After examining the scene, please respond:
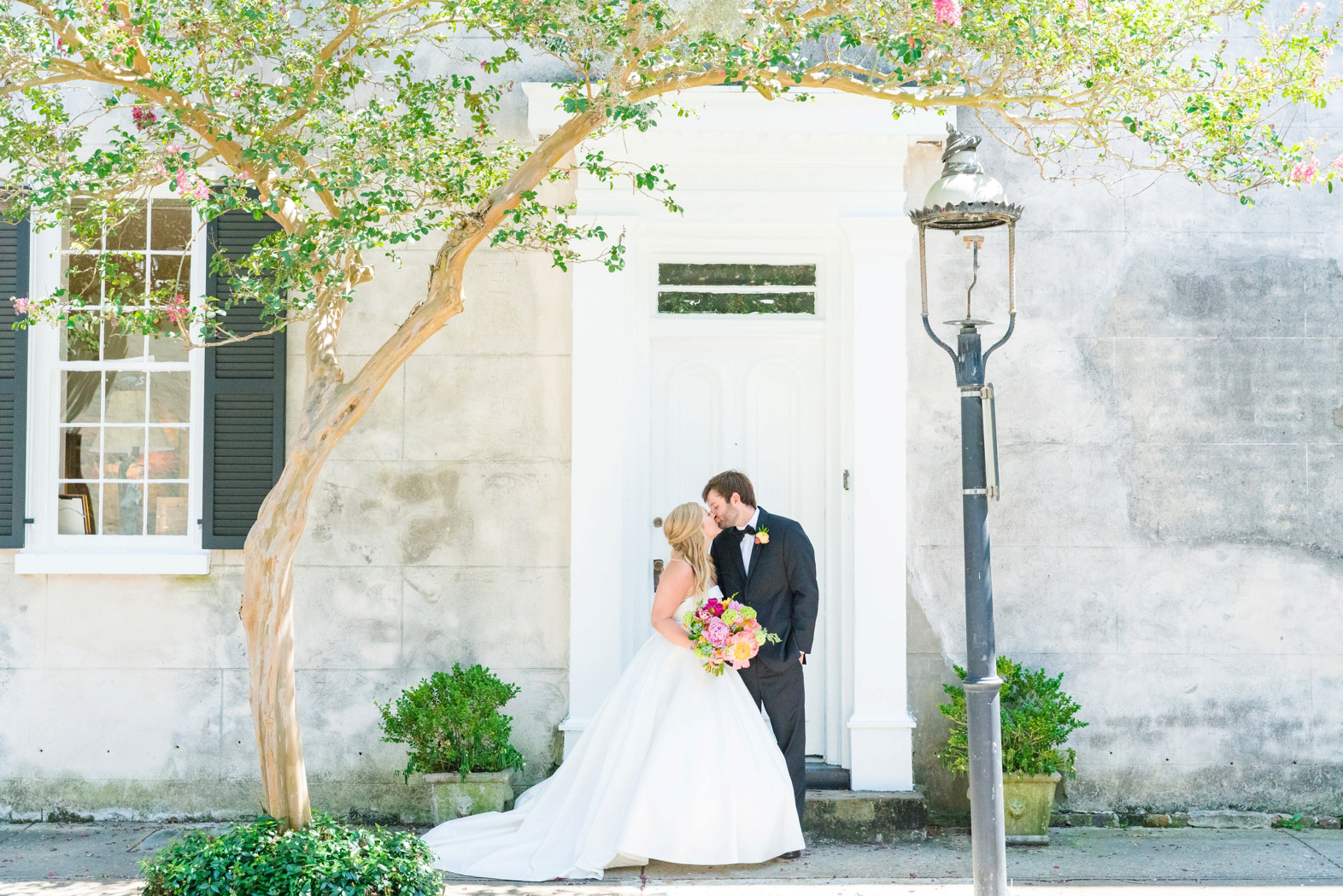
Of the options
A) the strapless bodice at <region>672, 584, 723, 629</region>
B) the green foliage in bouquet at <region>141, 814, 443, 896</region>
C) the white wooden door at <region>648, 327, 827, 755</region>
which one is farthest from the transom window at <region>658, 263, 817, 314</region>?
the green foliage in bouquet at <region>141, 814, 443, 896</region>

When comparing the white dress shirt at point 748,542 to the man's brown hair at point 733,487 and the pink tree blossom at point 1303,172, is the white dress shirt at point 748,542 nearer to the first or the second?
the man's brown hair at point 733,487

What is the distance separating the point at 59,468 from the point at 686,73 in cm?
436

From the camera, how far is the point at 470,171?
17.7ft

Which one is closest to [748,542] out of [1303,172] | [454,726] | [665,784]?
[665,784]

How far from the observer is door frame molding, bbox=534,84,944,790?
6.50 m

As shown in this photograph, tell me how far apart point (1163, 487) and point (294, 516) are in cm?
474

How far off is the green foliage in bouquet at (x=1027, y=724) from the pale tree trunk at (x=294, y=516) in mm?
3275

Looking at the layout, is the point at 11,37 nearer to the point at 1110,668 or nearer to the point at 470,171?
the point at 470,171

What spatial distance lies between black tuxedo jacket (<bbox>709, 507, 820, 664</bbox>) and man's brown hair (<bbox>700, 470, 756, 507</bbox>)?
13 cm

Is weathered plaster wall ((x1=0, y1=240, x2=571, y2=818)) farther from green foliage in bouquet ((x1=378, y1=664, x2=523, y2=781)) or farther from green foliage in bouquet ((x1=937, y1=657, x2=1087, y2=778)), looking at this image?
green foliage in bouquet ((x1=937, y1=657, x2=1087, y2=778))

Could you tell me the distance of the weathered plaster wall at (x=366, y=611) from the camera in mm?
6598

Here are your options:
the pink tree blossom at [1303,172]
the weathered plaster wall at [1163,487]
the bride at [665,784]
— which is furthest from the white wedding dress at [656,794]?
the pink tree blossom at [1303,172]

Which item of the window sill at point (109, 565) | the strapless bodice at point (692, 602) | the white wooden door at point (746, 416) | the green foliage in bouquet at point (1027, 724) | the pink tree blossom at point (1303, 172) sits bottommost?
the green foliage in bouquet at point (1027, 724)

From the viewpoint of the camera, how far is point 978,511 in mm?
4621
